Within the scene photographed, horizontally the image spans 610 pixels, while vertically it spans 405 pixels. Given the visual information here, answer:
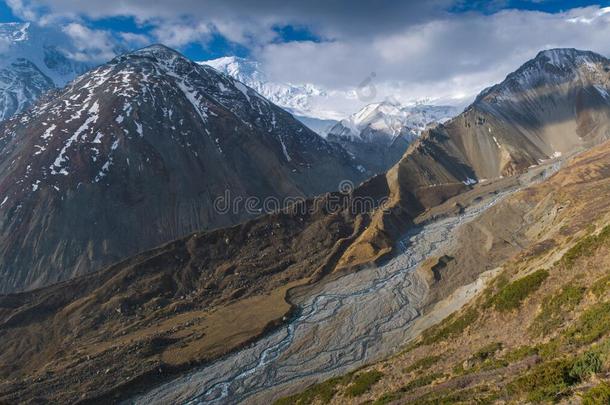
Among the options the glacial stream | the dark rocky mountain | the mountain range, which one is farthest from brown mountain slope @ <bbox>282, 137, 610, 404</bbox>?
the dark rocky mountain

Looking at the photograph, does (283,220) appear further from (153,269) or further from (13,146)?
(13,146)

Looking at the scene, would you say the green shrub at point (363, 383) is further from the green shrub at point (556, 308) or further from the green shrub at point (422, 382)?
the green shrub at point (556, 308)

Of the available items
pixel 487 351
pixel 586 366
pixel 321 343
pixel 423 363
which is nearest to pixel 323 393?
pixel 423 363

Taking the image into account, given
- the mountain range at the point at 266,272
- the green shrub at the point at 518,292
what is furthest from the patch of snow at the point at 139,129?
the green shrub at the point at 518,292

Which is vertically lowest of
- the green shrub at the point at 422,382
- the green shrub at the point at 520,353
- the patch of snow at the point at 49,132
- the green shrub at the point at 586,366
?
the green shrub at the point at 422,382

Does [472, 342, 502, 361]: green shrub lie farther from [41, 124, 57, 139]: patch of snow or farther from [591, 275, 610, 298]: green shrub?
[41, 124, 57, 139]: patch of snow
